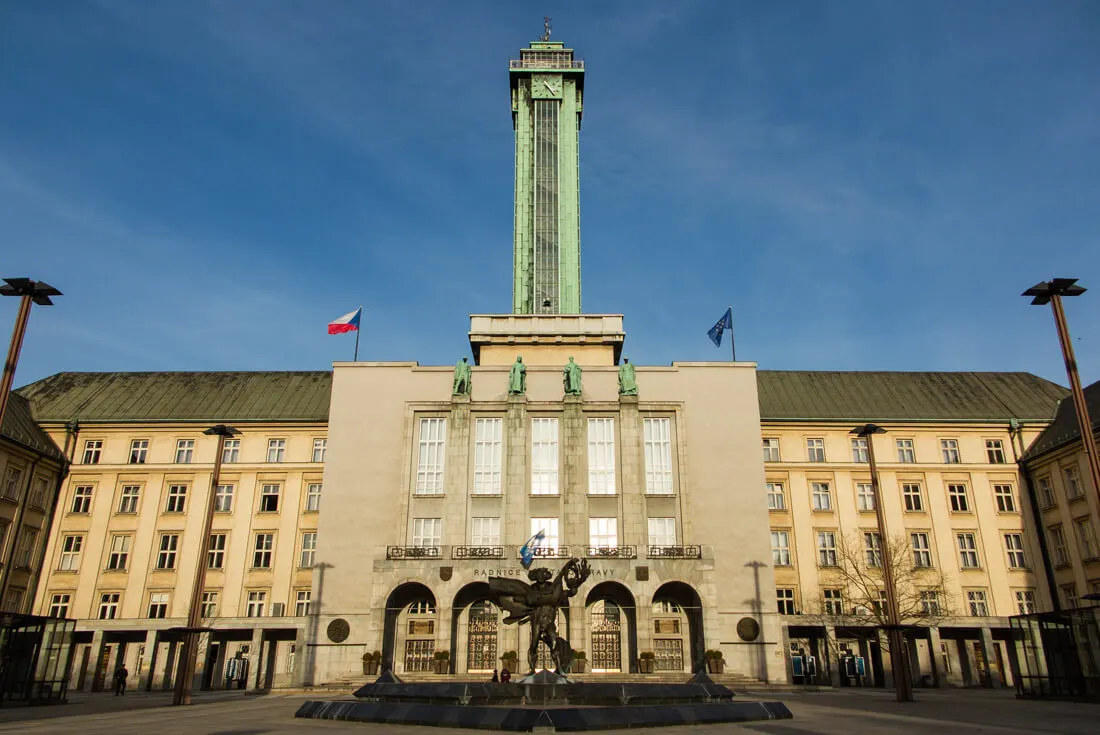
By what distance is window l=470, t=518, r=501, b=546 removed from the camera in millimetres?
44781

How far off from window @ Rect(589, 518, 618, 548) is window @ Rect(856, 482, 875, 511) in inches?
708

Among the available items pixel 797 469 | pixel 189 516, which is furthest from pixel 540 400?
pixel 189 516

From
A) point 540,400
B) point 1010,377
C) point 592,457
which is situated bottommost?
point 592,457

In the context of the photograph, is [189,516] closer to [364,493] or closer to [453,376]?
[364,493]

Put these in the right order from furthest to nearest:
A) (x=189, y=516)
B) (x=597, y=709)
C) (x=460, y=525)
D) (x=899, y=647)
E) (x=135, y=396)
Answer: (x=135, y=396)
(x=189, y=516)
(x=460, y=525)
(x=899, y=647)
(x=597, y=709)

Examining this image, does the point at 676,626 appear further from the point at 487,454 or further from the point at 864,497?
the point at 864,497

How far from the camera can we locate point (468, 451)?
46.5m

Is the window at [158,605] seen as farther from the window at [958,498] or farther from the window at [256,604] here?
the window at [958,498]

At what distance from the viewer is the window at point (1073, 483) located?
153 feet

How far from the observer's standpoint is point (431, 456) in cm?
4703

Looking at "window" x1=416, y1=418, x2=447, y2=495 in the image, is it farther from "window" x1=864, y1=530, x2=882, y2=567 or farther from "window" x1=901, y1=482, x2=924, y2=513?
"window" x1=901, y1=482, x2=924, y2=513

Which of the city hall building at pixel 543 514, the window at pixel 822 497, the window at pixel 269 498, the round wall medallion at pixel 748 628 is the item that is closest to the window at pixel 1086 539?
the city hall building at pixel 543 514

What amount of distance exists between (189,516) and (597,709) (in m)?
41.0

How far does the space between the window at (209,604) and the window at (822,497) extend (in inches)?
1488
